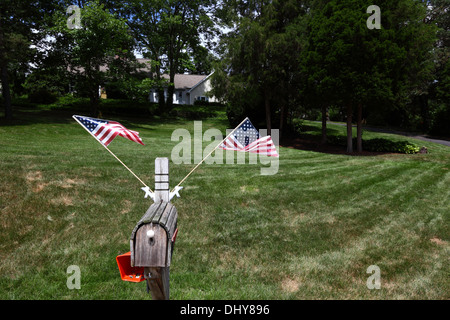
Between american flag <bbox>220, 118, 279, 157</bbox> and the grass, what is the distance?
6.60 feet

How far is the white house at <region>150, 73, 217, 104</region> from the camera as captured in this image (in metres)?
50.8

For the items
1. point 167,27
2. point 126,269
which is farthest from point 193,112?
point 126,269

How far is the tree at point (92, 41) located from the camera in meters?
23.8

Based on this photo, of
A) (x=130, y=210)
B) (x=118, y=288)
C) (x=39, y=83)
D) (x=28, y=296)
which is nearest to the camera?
(x=28, y=296)

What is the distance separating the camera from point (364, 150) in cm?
1880

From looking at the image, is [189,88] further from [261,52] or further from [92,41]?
[261,52]

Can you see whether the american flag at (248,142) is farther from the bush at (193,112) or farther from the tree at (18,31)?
the bush at (193,112)

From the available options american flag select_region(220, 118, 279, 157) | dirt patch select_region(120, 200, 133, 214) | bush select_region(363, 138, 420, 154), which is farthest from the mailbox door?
bush select_region(363, 138, 420, 154)

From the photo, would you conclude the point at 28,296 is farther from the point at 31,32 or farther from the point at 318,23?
the point at 31,32

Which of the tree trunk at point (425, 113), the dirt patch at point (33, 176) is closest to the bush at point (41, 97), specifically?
the dirt patch at point (33, 176)

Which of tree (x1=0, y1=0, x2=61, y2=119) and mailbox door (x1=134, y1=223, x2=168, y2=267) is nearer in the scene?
mailbox door (x1=134, y1=223, x2=168, y2=267)

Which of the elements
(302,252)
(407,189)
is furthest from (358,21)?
(302,252)

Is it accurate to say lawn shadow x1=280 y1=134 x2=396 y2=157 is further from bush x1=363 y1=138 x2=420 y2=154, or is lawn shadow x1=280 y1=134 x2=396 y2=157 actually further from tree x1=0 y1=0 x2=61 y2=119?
tree x1=0 y1=0 x2=61 y2=119
